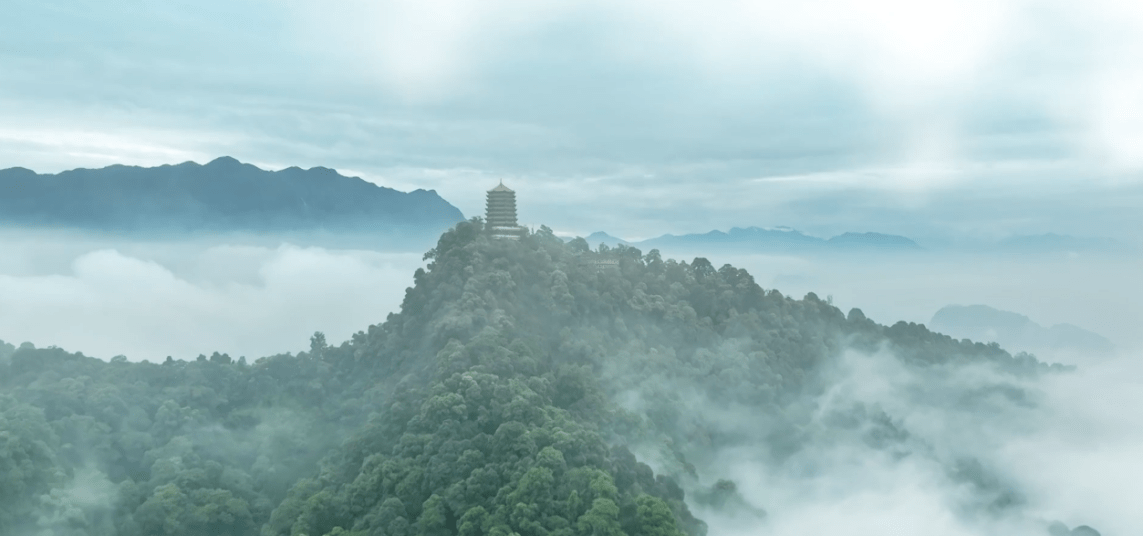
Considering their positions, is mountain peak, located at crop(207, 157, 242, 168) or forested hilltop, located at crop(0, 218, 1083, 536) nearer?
forested hilltop, located at crop(0, 218, 1083, 536)

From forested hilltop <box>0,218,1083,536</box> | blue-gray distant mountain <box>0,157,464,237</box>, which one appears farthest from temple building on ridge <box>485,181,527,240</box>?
blue-gray distant mountain <box>0,157,464,237</box>

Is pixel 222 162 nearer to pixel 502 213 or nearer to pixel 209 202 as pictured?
pixel 209 202

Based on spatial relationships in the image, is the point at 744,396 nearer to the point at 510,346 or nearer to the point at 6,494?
the point at 510,346

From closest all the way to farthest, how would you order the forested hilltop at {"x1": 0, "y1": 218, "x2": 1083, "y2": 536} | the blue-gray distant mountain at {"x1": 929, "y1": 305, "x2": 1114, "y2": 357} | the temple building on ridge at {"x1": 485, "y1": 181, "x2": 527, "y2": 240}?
the forested hilltop at {"x1": 0, "y1": 218, "x2": 1083, "y2": 536} → the temple building on ridge at {"x1": 485, "y1": 181, "x2": 527, "y2": 240} → the blue-gray distant mountain at {"x1": 929, "y1": 305, "x2": 1114, "y2": 357}

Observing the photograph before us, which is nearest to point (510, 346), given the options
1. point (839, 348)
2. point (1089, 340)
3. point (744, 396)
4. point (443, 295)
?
point (443, 295)

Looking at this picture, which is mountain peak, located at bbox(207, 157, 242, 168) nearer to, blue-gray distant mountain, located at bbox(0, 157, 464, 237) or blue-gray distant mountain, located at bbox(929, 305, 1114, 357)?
blue-gray distant mountain, located at bbox(0, 157, 464, 237)

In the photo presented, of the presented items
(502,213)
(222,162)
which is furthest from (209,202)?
(502,213)
